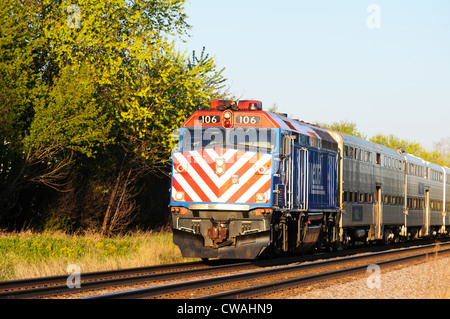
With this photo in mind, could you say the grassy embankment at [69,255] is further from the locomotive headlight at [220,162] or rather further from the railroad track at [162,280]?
the locomotive headlight at [220,162]

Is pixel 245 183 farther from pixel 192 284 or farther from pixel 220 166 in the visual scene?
pixel 192 284

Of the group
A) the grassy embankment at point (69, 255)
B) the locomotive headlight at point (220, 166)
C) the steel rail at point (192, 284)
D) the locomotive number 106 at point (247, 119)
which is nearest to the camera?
the steel rail at point (192, 284)

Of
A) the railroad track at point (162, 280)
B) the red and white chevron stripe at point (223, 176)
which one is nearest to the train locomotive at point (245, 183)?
the red and white chevron stripe at point (223, 176)

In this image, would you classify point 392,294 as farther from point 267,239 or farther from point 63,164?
point 63,164

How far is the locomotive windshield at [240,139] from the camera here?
16.1 m

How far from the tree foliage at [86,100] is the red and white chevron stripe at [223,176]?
23.7ft

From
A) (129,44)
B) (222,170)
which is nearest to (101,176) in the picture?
(129,44)

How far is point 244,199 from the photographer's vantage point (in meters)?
15.8

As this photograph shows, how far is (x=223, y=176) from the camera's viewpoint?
1603 centimetres

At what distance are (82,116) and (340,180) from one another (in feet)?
29.5

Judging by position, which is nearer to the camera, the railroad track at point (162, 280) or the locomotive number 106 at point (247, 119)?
the railroad track at point (162, 280)

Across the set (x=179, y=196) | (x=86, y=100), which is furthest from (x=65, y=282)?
(x=86, y=100)

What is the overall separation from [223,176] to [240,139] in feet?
3.31

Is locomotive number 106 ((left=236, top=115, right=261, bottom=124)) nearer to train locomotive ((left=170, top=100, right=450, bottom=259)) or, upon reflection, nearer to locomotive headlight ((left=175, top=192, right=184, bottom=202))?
train locomotive ((left=170, top=100, right=450, bottom=259))
